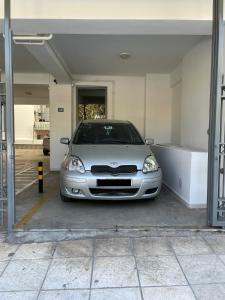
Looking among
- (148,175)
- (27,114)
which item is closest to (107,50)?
(148,175)

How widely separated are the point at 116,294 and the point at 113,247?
0.98 metres

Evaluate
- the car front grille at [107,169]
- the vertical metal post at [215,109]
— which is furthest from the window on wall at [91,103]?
the vertical metal post at [215,109]

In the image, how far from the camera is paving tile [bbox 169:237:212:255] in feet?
11.7

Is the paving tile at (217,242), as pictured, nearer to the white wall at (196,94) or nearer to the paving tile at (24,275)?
the paving tile at (24,275)

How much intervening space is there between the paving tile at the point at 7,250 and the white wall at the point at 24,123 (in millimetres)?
23388

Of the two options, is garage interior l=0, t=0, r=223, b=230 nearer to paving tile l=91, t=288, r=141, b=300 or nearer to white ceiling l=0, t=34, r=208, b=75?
white ceiling l=0, t=34, r=208, b=75

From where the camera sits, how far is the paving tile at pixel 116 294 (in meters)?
2.65

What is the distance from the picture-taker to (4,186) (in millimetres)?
4367

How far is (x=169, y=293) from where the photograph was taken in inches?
107

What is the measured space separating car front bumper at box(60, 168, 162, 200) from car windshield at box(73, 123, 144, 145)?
3.72 feet

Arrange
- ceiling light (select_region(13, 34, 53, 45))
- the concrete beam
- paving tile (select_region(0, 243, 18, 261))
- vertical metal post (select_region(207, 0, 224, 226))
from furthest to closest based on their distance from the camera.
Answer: the concrete beam
ceiling light (select_region(13, 34, 53, 45))
vertical metal post (select_region(207, 0, 224, 226))
paving tile (select_region(0, 243, 18, 261))

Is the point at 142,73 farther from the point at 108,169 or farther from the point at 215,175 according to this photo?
the point at 215,175

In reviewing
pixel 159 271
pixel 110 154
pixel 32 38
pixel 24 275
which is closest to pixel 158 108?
pixel 110 154

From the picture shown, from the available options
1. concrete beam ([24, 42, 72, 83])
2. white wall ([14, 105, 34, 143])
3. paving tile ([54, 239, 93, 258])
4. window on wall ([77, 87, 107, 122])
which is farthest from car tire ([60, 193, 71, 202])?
white wall ([14, 105, 34, 143])
